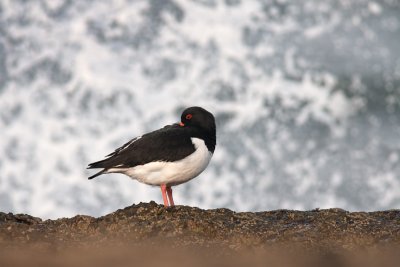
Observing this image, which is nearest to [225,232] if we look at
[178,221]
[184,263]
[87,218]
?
[178,221]

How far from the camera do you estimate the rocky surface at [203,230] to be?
769 cm

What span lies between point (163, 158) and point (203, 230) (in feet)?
6.51

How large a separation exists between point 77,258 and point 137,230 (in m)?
0.86

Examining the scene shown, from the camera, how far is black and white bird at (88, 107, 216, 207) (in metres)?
9.87

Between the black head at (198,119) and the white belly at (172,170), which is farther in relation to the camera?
the black head at (198,119)

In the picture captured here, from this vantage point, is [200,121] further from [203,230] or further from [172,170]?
[203,230]

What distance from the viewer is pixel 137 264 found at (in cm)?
719

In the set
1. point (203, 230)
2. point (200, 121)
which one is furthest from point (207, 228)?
point (200, 121)

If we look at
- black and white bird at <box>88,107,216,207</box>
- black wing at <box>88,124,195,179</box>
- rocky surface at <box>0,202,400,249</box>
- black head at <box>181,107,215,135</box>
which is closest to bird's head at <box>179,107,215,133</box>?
black head at <box>181,107,215,135</box>

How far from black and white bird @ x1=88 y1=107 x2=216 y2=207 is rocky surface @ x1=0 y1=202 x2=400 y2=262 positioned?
89 centimetres

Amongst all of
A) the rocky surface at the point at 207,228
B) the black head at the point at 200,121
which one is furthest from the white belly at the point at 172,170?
the rocky surface at the point at 207,228

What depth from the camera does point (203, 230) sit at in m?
8.05

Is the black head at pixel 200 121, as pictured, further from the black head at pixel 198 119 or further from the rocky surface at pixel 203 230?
the rocky surface at pixel 203 230

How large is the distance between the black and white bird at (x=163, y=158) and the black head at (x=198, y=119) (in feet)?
1.20
